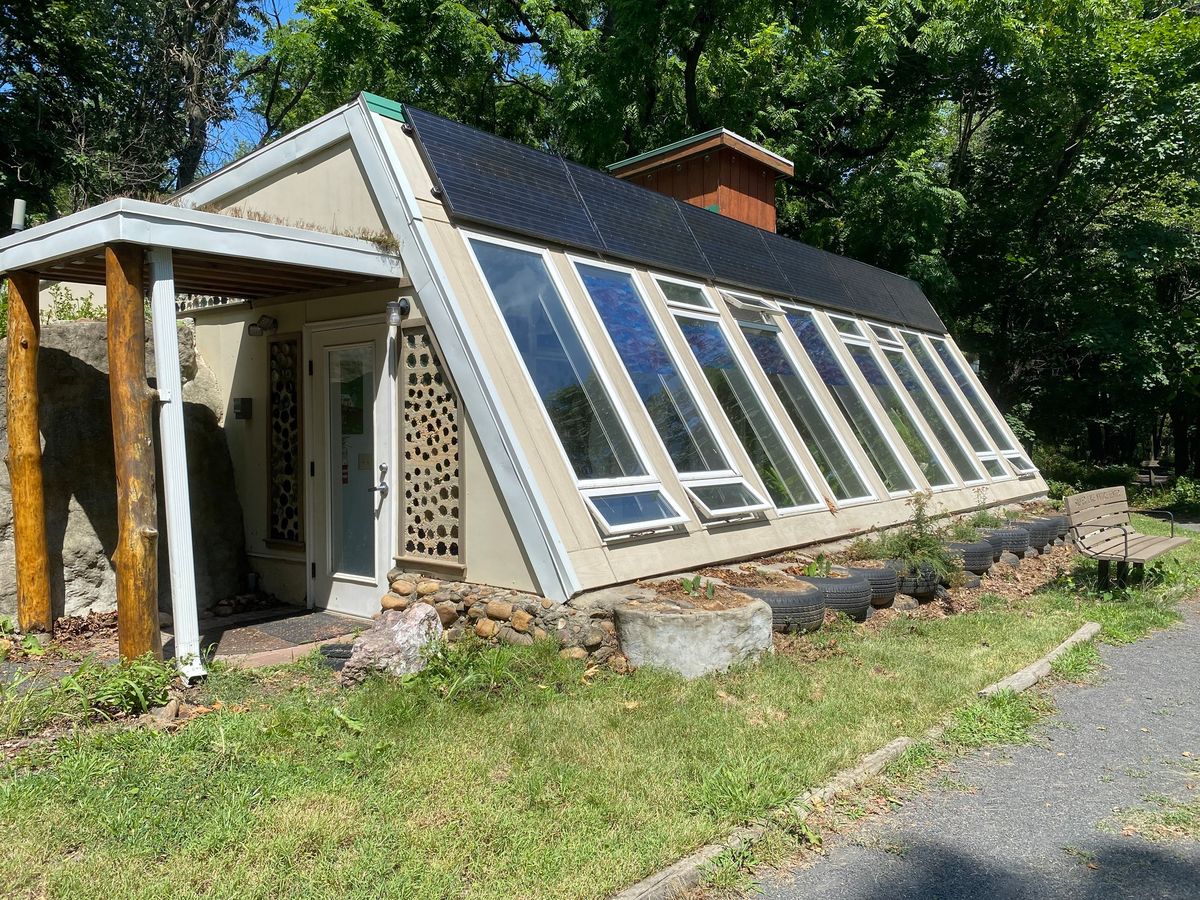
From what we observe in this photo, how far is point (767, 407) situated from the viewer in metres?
8.20

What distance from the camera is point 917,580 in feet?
24.5

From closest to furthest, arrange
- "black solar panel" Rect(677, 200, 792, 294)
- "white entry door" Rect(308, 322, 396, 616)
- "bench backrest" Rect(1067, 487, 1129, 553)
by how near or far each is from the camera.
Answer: "white entry door" Rect(308, 322, 396, 616) → "bench backrest" Rect(1067, 487, 1129, 553) → "black solar panel" Rect(677, 200, 792, 294)

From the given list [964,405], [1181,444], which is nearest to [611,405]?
[964,405]

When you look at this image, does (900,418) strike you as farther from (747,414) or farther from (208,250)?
(208,250)

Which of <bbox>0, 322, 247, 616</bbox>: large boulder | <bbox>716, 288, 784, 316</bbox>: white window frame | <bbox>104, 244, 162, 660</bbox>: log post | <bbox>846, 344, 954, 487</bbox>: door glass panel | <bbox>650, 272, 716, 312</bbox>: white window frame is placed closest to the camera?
<bbox>104, 244, 162, 660</bbox>: log post

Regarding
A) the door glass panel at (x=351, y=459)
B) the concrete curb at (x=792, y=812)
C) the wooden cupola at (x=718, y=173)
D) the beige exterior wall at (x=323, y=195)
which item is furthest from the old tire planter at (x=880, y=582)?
the wooden cupola at (x=718, y=173)

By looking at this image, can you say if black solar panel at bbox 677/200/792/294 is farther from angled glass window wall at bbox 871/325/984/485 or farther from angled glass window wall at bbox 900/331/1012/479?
angled glass window wall at bbox 900/331/1012/479

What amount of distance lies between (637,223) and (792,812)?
19.1 feet

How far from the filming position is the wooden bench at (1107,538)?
7.93 meters

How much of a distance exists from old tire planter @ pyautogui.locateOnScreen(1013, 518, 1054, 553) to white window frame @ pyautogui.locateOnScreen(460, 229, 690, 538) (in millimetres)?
5497

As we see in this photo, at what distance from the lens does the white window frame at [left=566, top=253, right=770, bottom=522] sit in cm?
672

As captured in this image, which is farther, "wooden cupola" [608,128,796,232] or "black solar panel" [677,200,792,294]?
"wooden cupola" [608,128,796,232]

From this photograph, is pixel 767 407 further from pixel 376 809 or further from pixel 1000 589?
pixel 376 809

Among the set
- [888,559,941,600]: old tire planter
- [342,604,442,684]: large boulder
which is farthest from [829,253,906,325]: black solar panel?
[342,604,442,684]: large boulder
